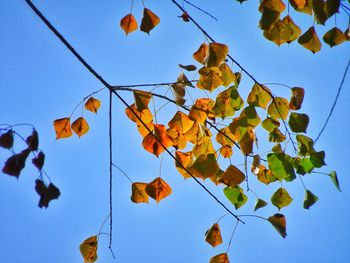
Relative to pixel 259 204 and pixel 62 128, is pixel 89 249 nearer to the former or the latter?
pixel 62 128

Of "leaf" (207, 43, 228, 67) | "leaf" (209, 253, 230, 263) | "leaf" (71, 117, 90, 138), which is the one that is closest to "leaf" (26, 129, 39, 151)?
"leaf" (71, 117, 90, 138)

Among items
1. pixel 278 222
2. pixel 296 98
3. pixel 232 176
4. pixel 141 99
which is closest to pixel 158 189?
pixel 232 176

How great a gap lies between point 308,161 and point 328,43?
2.04 feet

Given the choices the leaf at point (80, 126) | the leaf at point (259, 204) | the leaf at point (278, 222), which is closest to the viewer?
the leaf at point (278, 222)

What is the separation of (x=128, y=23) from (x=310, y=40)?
3.42 ft

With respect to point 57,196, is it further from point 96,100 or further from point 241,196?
point 241,196

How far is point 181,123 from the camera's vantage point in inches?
74.9

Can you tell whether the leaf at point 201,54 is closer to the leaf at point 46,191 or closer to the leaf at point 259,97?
the leaf at point 259,97

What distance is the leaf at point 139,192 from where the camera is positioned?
2.02 metres

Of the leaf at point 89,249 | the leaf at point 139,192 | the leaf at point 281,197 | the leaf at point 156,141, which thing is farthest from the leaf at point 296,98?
the leaf at point 89,249

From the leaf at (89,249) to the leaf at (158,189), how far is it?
0.49 metres

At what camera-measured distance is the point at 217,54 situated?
5.74 ft

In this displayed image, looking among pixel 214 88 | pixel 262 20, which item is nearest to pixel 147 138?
pixel 214 88

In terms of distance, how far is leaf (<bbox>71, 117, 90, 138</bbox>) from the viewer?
2.16 meters
